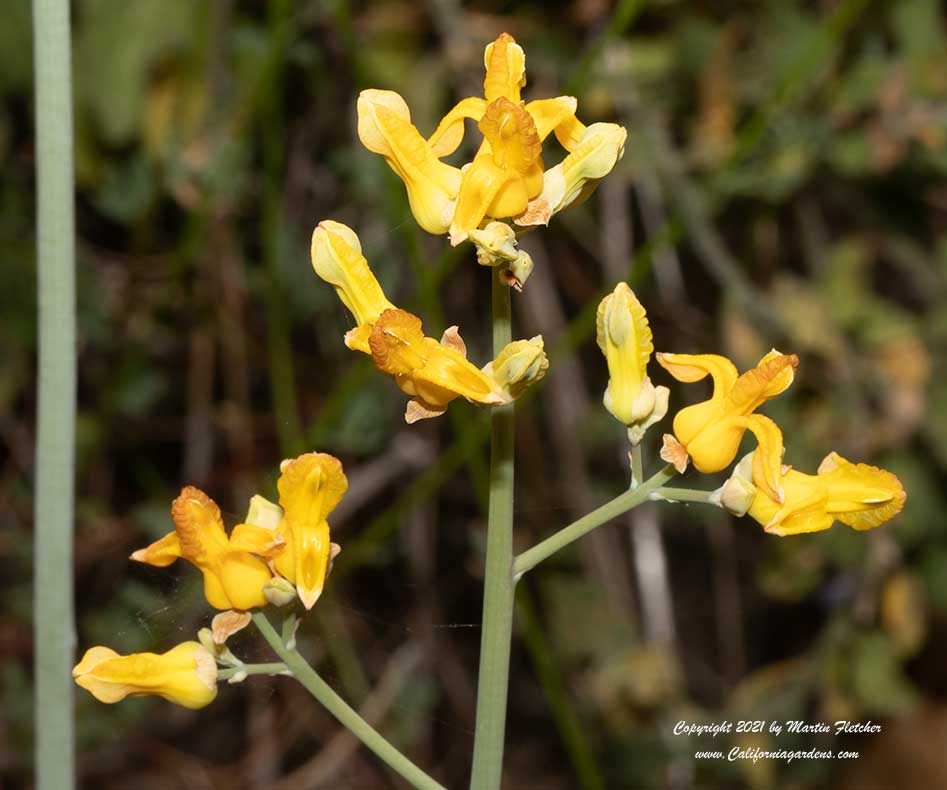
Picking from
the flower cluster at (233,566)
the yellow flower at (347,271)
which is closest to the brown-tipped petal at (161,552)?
the flower cluster at (233,566)

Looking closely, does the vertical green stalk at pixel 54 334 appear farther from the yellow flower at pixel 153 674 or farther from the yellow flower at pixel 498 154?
the yellow flower at pixel 498 154

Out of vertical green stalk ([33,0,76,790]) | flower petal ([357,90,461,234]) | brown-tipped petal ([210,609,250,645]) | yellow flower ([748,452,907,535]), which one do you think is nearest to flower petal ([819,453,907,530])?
yellow flower ([748,452,907,535])

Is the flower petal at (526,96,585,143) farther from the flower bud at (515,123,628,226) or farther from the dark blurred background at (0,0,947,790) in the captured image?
the dark blurred background at (0,0,947,790)

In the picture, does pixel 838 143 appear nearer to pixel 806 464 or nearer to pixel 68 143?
pixel 806 464

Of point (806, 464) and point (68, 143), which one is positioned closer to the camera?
point (68, 143)

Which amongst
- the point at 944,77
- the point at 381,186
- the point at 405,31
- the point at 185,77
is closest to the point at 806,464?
the point at 944,77

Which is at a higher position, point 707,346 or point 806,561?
point 707,346
